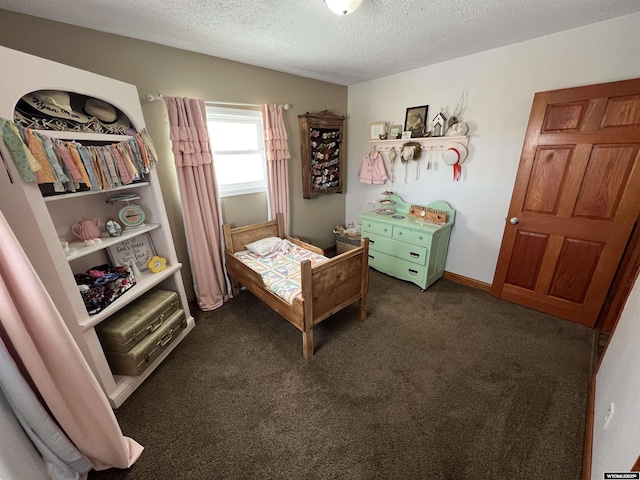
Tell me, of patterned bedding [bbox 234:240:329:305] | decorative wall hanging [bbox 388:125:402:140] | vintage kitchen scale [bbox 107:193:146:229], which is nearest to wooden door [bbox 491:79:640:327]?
decorative wall hanging [bbox 388:125:402:140]

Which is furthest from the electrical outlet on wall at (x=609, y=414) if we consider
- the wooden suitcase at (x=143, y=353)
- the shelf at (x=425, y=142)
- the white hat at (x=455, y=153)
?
the wooden suitcase at (x=143, y=353)

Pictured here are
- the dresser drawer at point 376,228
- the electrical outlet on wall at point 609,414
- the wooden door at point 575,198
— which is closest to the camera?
the electrical outlet on wall at point 609,414

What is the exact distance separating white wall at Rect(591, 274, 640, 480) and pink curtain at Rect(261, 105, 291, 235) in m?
2.76

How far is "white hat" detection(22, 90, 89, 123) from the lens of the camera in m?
1.34

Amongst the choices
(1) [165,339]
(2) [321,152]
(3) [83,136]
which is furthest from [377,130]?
(1) [165,339]

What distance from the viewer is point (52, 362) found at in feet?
3.60

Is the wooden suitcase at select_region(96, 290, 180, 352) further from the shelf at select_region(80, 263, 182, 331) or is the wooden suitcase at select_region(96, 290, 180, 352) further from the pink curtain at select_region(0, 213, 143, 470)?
the pink curtain at select_region(0, 213, 143, 470)

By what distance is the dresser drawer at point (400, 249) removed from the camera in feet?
8.91

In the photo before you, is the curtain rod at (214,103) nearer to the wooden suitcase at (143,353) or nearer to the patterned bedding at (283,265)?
the patterned bedding at (283,265)

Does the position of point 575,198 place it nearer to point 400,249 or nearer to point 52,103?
point 400,249

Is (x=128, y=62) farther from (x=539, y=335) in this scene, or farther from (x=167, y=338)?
(x=539, y=335)

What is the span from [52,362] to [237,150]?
217 centimetres

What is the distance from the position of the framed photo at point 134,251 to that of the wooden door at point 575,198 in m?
3.25

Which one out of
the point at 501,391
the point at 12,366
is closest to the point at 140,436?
the point at 12,366
